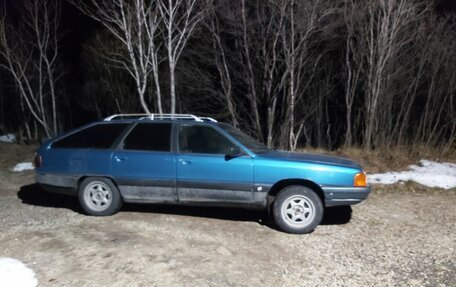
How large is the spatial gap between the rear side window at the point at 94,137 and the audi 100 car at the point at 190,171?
0.05 ft

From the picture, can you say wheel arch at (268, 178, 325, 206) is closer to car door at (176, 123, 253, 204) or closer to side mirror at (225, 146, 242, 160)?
car door at (176, 123, 253, 204)

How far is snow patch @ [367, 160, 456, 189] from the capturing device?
9438 millimetres

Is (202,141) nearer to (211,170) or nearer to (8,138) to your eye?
(211,170)

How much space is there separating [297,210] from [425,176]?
480 centimetres

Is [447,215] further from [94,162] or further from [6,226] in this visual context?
[6,226]

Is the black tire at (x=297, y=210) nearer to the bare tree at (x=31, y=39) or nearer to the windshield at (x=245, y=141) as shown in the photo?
the windshield at (x=245, y=141)

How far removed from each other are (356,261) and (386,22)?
27.2 feet

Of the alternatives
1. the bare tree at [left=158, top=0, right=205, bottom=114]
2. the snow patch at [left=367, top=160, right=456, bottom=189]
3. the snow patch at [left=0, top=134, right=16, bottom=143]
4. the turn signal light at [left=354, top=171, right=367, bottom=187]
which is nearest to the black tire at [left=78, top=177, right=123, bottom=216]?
the turn signal light at [left=354, top=171, right=367, bottom=187]

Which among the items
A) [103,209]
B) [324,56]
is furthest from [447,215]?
[324,56]

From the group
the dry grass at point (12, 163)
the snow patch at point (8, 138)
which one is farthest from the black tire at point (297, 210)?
the snow patch at point (8, 138)

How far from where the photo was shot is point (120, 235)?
598cm

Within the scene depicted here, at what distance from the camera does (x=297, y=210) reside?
623 cm

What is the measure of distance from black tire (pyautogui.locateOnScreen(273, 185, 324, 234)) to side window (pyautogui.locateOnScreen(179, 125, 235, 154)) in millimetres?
1053

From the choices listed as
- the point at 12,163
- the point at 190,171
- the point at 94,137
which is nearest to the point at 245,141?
the point at 190,171
